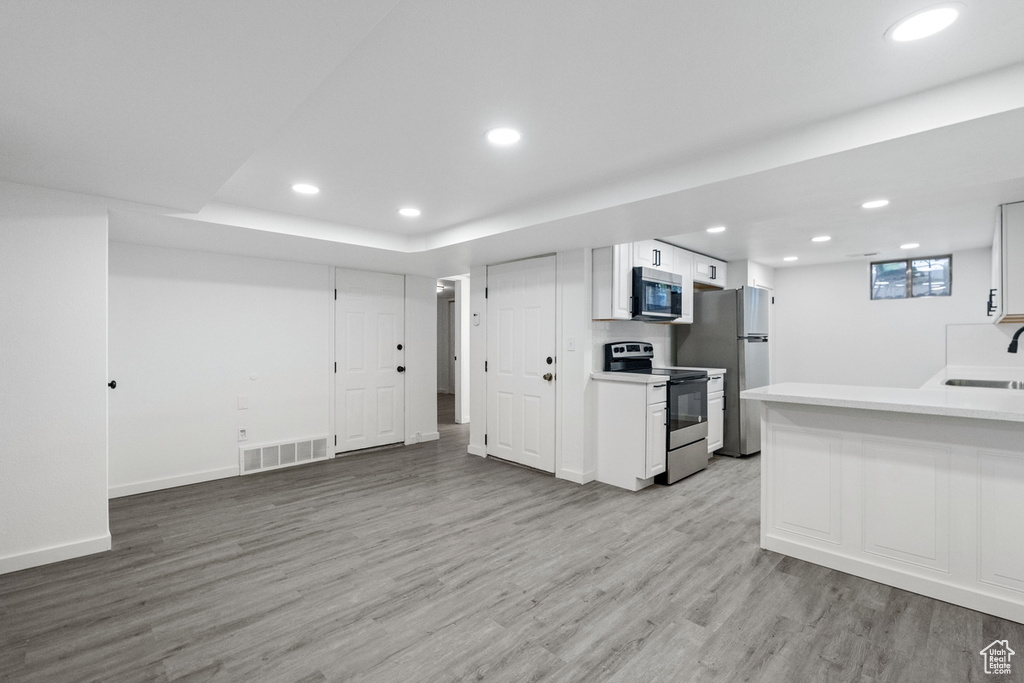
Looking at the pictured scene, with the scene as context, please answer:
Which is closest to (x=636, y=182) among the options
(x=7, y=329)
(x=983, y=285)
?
(x=7, y=329)

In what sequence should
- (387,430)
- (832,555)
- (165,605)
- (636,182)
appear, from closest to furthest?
(165,605) → (832,555) → (636,182) → (387,430)

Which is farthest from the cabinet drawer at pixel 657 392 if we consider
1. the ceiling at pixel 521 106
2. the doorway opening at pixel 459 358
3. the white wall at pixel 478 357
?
the doorway opening at pixel 459 358

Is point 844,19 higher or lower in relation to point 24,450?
higher

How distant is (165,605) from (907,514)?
377 centimetres

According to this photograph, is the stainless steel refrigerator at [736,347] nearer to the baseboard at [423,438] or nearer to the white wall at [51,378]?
the baseboard at [423,438]

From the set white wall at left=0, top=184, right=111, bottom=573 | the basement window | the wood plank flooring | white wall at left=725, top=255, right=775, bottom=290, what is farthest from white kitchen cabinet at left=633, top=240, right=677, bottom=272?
white wall at left=0, top=184, right=111, bottom=573

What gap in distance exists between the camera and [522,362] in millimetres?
4766

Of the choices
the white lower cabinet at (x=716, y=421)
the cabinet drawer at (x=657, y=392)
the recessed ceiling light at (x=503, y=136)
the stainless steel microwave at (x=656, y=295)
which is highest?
the recessed ceiling light at (x=503, y=136)

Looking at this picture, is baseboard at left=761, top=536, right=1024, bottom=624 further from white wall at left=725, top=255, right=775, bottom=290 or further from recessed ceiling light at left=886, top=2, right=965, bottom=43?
white wall at left=725, top=255, right=775, bottom=290

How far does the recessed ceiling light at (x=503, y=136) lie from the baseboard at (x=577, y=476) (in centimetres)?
293

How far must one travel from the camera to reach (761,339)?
17.7ft

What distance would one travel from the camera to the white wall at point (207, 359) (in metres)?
3.95

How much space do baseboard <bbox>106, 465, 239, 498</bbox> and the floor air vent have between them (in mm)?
129

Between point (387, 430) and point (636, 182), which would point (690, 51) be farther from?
point (387, 430)
